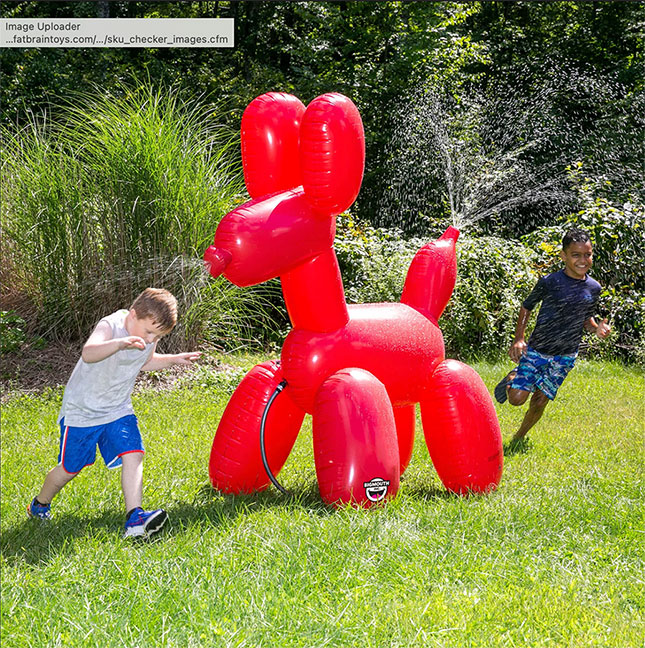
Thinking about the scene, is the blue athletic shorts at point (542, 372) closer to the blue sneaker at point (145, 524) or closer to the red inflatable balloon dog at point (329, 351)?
the red inflatable balloon dog at point (329, 351)

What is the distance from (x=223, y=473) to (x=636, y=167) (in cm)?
797

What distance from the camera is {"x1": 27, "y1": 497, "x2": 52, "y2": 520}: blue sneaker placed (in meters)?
3.09

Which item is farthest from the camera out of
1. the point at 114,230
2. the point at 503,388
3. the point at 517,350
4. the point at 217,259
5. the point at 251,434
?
the point at 114,230

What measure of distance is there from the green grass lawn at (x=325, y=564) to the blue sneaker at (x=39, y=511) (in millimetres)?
→ 34

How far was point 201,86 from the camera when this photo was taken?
11914mm

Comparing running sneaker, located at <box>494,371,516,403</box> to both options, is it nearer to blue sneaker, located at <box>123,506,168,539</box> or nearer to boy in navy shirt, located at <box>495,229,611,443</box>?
boy in navy shirt, located at <box>495,229,611,443</box>

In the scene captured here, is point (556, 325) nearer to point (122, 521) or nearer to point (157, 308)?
point (157, 308)

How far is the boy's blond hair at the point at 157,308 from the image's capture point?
289cm

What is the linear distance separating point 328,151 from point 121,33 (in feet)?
2.78

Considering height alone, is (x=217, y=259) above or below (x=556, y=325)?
above

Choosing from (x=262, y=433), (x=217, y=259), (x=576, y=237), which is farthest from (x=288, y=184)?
(x=576, y=237)

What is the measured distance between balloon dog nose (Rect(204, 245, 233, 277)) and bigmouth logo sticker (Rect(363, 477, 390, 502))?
1.02 meters

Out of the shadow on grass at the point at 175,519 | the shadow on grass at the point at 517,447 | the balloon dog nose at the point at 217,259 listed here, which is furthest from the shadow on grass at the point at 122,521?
the shadow on grass at the point at 517,447

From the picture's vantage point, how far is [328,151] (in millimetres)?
3039
